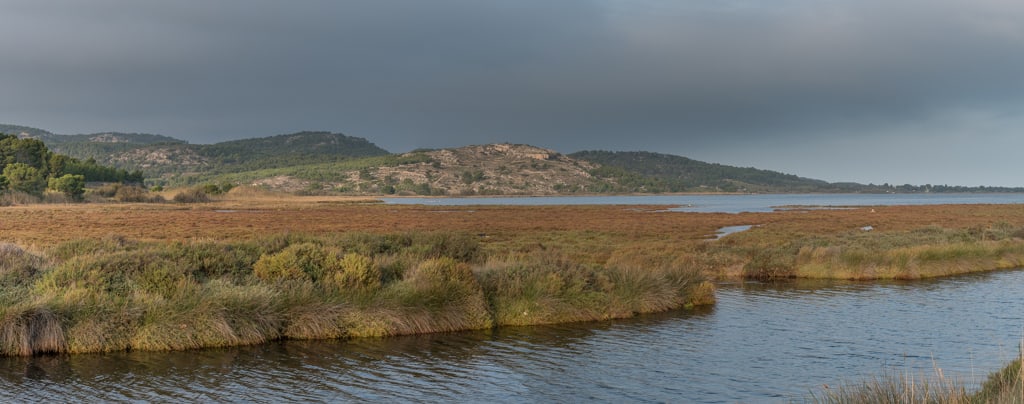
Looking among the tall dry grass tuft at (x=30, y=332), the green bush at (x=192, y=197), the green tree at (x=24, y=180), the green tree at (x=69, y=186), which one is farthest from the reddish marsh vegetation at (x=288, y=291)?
the green bush at (x=192, y=197)

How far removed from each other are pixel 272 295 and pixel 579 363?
314 inches

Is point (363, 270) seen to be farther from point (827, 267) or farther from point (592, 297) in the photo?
point (827, 267)

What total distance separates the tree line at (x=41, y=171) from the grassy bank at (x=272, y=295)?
107 m

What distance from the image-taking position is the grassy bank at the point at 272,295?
55.2ft

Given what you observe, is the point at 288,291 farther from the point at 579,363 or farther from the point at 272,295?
the point at 579,363

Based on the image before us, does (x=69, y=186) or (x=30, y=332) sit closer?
(x=30, y=332)

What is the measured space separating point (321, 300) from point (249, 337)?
Answer: 210 centimetres

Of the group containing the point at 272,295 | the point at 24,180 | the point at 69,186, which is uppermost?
the point at 24,180

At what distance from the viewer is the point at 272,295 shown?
18.5m

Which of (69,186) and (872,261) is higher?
(69,186)

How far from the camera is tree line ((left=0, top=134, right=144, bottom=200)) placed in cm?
11300

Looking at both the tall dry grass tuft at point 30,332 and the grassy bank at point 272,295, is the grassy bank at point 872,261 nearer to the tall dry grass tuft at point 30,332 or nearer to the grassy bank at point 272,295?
the grassy bank at point 272,295

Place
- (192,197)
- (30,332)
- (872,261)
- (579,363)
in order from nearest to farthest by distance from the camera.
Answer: (30,332) < (579,363) < (872,261) < (192,197)

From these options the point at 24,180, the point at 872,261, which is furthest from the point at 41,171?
the point at 872,261
